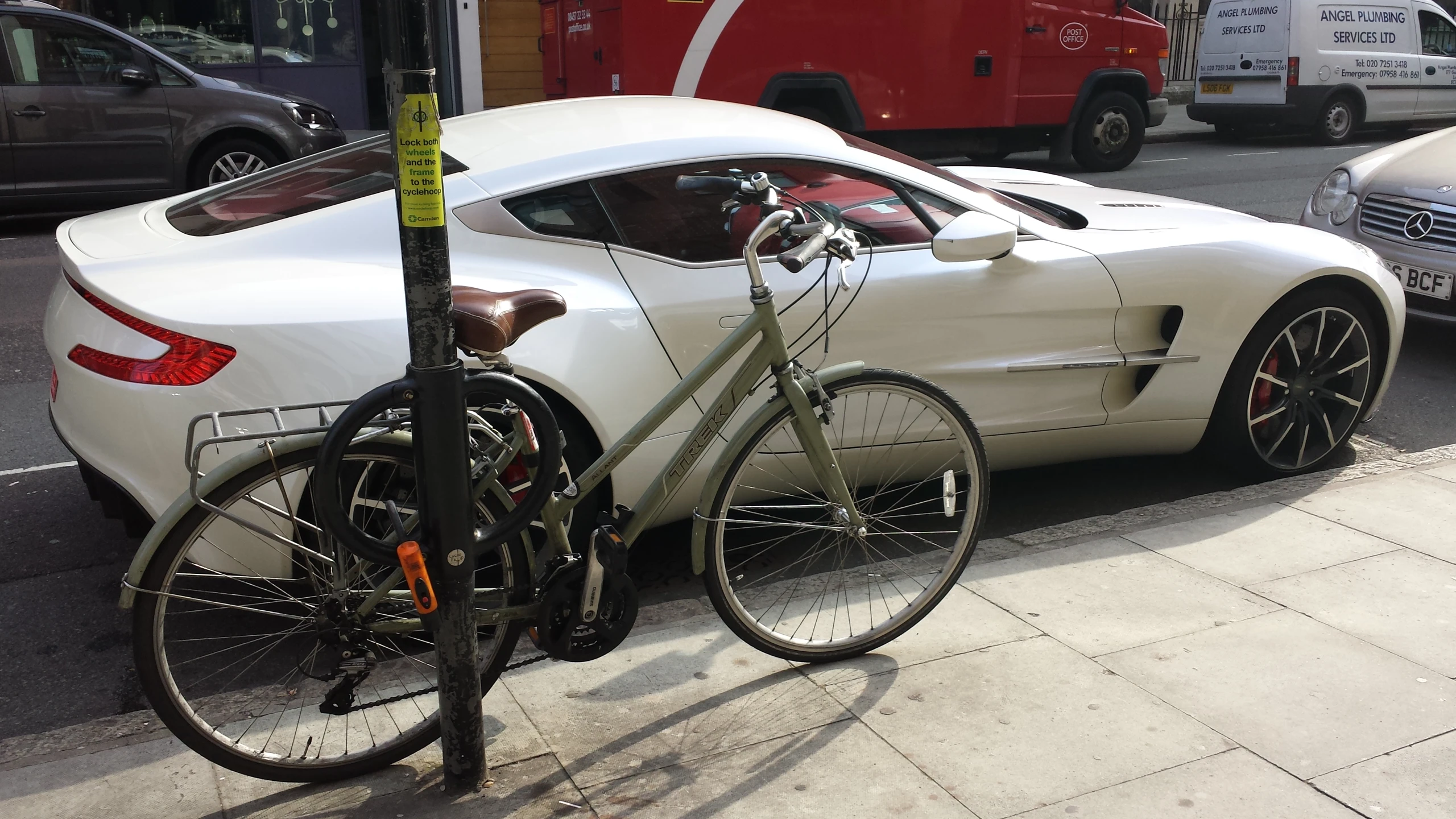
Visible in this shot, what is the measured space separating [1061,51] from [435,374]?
39.2 ft

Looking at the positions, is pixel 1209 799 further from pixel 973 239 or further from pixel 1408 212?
pixel 1408 212

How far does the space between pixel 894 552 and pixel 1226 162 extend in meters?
13.1

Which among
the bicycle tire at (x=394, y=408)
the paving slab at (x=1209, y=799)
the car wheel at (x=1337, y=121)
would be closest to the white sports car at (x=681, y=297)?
the bicycle tire at (x=394, y=408)

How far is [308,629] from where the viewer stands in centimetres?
279

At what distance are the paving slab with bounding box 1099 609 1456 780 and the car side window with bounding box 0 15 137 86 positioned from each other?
9535 millimetres

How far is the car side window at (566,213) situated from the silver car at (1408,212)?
4505 mm

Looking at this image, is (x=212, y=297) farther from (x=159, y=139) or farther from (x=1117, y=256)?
(x=159, y=139)

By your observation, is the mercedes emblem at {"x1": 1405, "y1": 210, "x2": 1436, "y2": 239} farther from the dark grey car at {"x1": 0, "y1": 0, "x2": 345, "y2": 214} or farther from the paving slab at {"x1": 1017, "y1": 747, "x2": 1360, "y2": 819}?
the dark grey car at {"x1": 0, "y1": 0, "x2": 345, "y2": 214}

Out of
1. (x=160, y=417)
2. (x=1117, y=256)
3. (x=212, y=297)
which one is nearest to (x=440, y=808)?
(x=160, y=417)

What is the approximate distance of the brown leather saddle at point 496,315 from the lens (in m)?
2.54

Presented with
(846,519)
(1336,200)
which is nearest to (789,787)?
(846,519)

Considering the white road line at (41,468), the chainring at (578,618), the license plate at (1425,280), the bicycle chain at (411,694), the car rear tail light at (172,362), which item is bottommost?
the white road line at (41,468)

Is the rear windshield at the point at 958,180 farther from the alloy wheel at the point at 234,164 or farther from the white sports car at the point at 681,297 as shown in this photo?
the alloy wheel at the point at 234,164

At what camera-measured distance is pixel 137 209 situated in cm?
421
